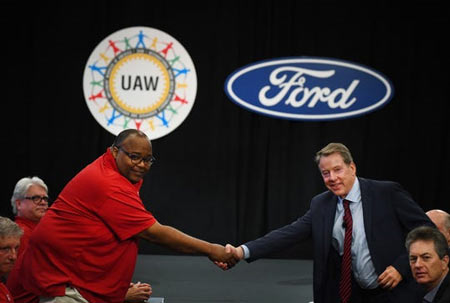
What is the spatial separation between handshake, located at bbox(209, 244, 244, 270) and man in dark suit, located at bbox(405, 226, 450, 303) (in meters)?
1.03

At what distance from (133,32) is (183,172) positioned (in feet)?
5.44

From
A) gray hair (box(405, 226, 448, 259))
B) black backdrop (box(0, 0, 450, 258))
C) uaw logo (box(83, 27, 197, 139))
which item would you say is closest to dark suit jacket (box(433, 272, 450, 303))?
gray hair (box(405, 226, 448, 259))

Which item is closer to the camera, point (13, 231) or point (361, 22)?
point (13, 231)

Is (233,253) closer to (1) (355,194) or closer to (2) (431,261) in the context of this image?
(1) (355,194)

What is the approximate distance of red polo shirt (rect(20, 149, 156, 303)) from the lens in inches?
102

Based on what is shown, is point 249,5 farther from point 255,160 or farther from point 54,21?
point 54,21

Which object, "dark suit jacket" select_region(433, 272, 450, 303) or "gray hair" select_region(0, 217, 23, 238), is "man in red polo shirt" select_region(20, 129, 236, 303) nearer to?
"gray hair" select_region(0, 217, 23, 238)

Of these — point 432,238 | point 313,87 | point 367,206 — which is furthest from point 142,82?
point 432,238

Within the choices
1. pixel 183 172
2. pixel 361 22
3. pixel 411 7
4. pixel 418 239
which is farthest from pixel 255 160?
pixel 418 239

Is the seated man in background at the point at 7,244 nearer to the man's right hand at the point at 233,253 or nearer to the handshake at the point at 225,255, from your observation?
the handshake at the point at 225,255

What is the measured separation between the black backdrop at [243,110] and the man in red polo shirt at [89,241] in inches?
168

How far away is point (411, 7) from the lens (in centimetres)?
692

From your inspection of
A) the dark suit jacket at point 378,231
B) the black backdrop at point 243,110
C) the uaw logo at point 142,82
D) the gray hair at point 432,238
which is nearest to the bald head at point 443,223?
the dark suit jacket at point 378,231

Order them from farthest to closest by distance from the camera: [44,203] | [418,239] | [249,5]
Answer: [249,5]
[44,203]
[418,239]
